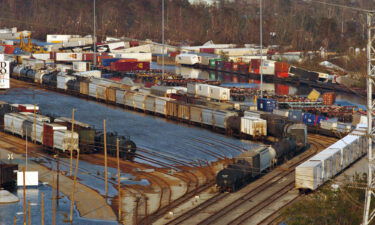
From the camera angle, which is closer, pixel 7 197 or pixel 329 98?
pixel 7 197

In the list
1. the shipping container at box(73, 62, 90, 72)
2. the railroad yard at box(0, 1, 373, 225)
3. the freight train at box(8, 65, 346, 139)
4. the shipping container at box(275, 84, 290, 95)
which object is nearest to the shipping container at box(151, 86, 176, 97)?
the railroad yard at box(0, 1, 373, 225)

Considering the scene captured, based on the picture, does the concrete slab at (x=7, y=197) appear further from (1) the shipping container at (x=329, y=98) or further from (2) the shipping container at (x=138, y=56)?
(2) the shipping container at (x=138, y=56)

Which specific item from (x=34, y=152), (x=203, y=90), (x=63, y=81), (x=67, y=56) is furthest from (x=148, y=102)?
(x=67, y=56)

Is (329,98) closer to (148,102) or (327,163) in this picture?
(148,102)

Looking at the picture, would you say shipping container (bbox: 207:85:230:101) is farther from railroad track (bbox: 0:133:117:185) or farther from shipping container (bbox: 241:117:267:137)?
railroad track (bbox: 0:133:117:185)

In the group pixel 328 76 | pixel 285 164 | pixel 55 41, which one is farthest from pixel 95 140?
pixel 55 41
